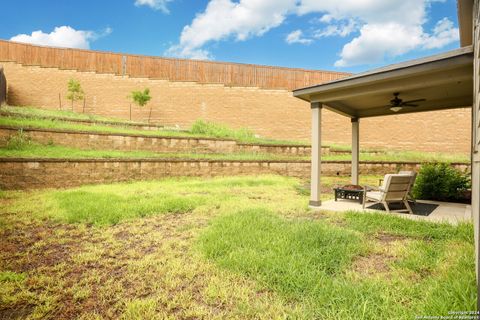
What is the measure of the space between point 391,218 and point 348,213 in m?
0.73

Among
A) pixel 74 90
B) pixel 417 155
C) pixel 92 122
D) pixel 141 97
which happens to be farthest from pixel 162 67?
pixel 417 155

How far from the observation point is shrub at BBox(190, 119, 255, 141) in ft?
44.9

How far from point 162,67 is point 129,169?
9.23 meters

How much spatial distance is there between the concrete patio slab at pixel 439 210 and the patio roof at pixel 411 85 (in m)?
2.36

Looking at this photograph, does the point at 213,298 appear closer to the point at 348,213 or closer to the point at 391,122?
the point at 348,213

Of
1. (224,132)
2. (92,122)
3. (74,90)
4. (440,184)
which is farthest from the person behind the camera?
(224,132)

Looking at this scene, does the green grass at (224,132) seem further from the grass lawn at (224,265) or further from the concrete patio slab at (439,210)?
the grass lawn at (224,265)

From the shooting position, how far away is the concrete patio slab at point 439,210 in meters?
4.92

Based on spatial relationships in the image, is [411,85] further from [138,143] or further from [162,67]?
[162,67]

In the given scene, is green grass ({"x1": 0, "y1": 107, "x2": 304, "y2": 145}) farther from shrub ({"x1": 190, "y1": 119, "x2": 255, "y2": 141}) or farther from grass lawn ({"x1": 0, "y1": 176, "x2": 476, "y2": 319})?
grass lawn ({"x1": 0, "y1": 176, "x2": 476, "y2": 319})

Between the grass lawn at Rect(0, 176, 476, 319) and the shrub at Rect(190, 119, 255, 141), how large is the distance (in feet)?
28.2

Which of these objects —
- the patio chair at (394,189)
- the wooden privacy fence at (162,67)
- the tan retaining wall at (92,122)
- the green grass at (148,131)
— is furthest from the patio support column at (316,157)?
the wooden privacy fence at (162,67)

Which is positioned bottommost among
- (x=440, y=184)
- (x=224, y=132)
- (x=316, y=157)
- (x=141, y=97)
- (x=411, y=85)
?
(x=440, y=184)

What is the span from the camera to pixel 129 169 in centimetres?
847
